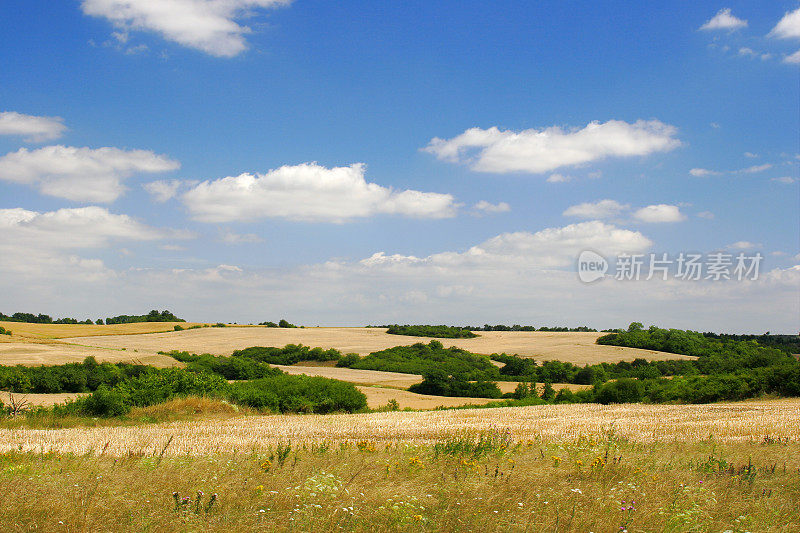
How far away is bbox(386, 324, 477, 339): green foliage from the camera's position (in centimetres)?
11425

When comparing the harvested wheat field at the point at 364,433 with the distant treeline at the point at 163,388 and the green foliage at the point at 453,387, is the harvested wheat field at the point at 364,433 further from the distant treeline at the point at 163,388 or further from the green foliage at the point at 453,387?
the green foliage at the point at 453,387

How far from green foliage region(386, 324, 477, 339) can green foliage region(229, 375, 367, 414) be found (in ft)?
264

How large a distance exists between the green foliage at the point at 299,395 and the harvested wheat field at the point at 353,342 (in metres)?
41.1

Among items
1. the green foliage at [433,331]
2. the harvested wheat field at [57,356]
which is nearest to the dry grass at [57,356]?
the harvested wheat field at [57,356]

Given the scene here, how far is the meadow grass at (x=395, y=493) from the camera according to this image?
7.21 m

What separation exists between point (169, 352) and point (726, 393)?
5452cm

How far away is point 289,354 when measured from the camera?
78.4 m

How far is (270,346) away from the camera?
8419 centimetres

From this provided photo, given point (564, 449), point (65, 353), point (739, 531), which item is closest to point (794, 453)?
point (564, 449)

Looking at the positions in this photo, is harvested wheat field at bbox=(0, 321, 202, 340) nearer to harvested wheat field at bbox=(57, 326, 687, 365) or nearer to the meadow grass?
harvested wheat field at bbox=(57, 326, 687, 365)

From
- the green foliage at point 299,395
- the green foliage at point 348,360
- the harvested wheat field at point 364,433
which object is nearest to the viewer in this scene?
the harvested wheat field at point 364,433

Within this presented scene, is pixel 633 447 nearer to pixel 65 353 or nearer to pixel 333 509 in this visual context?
pixel 333 509

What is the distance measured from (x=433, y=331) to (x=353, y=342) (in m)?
28.5

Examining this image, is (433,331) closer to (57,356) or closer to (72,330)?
(72,330)
